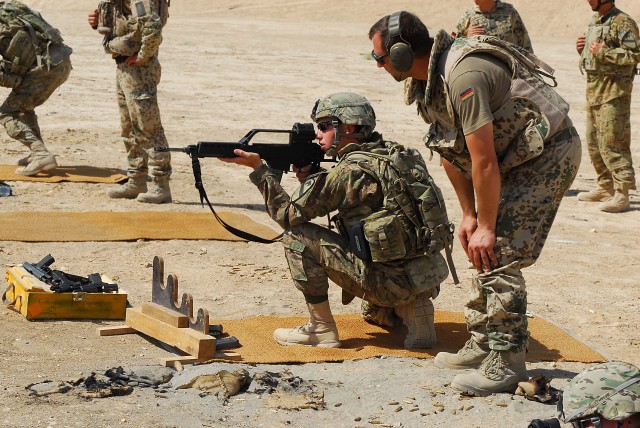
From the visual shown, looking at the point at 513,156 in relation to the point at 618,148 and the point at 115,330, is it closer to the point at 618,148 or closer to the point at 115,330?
the point at 115,330

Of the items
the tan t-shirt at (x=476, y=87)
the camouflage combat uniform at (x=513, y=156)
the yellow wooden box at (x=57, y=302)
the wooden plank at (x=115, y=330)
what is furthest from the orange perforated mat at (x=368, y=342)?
the tan t-shirt at (x=476, y=87)

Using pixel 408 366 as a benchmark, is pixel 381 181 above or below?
above

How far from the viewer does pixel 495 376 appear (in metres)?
5.45

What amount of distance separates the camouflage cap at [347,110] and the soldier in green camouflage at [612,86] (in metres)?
5.13

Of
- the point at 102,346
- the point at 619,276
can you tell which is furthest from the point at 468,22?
the point at 102,346

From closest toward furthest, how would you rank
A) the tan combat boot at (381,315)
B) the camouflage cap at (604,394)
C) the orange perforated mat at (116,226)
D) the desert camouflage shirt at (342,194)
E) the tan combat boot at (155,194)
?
the camouflage cap at (604,394)
the desert camouflage shirt at (342,194)
the tan combat boot at (381,315)
the orange perforated mat at (116,226)
the tan combat boot at (155,194)

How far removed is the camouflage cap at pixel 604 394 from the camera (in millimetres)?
3822

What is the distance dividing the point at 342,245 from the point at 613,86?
559 centimetres

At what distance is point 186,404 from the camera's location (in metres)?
5.42

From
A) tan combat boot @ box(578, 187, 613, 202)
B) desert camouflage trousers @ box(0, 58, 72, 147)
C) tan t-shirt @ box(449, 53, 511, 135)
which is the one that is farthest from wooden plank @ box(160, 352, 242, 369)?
tan combat boot @ box(578, 187, 613, 202)

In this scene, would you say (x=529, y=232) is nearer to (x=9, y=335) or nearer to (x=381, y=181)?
(x=381, y=181)

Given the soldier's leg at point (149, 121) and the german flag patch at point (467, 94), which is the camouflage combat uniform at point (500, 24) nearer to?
the soldier's leg at point (149, 121)

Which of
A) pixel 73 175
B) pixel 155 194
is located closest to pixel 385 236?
pixel 155 194

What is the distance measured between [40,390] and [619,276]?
16.1 ft
